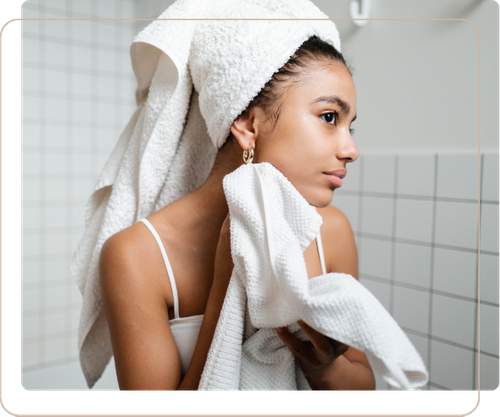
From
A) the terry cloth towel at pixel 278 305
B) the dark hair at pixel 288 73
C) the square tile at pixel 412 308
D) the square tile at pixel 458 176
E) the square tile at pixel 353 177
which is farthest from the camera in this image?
the square tile at pixel 353 177

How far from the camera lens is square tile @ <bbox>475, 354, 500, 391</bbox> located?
0.65m

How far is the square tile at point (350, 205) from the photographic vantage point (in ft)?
3.66

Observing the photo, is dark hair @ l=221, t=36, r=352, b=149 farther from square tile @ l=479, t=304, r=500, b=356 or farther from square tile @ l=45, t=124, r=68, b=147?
square tile @ l=45, t=124, r=68, b=147

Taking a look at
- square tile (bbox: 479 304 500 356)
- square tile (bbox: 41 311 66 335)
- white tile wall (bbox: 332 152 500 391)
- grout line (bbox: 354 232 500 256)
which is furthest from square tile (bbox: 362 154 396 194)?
square tile (bbox: 41 311 66 335)

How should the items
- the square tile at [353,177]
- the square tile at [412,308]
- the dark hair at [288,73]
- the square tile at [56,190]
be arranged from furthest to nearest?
the square tile at [56,190] < the square tile at [353,177] < the square tile at [412,308] < the dark hair at [288,73]

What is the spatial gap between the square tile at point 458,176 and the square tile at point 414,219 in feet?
0.17

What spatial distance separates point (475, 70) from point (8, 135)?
86 cm

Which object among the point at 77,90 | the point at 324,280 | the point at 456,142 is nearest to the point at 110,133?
the point at 77,90

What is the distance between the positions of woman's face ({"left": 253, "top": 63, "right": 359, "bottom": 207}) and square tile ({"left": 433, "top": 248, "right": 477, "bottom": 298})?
493 millimetres

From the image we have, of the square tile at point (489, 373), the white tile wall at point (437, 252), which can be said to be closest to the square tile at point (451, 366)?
the white tile wall at point (437, 252)

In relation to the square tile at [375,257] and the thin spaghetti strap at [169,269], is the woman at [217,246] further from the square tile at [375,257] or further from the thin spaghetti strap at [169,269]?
the square tile at [375,257]

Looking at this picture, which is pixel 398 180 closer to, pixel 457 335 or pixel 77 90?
pixel 457 335

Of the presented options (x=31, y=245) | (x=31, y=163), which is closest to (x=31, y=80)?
(x=31, y=163)

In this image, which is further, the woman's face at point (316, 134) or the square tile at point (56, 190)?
the square tile at point (56, 190)
